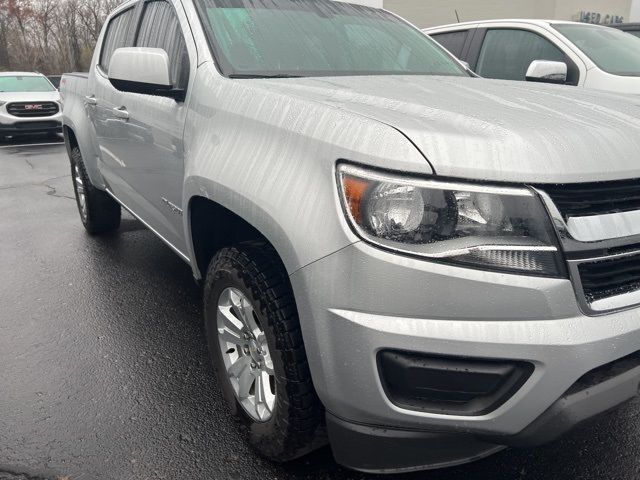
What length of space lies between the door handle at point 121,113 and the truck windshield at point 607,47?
12.4 feet

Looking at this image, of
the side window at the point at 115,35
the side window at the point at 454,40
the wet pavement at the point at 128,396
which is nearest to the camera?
the wet pavement at the point at 128,396

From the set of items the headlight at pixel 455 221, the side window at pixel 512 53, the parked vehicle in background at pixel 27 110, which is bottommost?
the parked vehicle in background at pixel 27 110

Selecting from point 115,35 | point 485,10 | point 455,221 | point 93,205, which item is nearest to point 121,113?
point 115,35

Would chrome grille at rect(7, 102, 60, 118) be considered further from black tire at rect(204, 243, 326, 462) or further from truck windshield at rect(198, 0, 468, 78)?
black tire at rect(204, 243, 326, 462)

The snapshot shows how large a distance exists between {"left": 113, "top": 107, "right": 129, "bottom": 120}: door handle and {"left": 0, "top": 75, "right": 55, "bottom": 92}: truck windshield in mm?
11419

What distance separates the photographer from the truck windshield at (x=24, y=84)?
13134mm

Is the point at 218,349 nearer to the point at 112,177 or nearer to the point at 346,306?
the point at 346,306

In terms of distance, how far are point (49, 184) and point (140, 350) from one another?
19.0 ft

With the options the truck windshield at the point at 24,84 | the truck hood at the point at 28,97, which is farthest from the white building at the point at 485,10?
the truck hood at the point at 28,97

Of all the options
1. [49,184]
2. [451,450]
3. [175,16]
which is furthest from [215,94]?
[49,184]

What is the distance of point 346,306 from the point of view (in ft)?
5.00

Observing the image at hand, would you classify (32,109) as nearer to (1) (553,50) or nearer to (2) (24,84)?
(2) (24,84)

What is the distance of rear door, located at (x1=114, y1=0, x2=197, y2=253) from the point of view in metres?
2.54

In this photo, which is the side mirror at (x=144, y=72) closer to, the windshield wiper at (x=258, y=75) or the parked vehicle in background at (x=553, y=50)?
the windshield wiper at (x=258, y=75)
